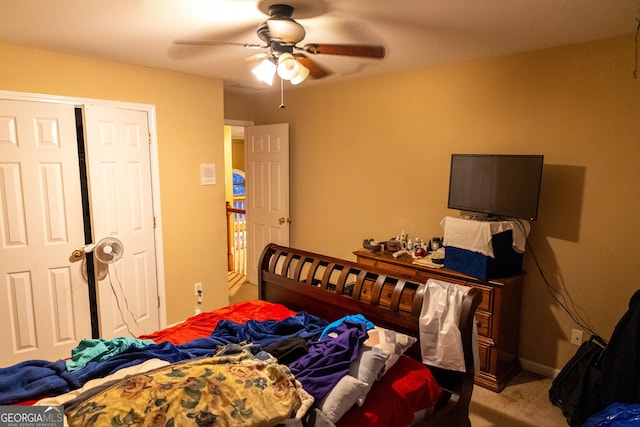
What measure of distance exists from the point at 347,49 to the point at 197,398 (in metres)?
1.77

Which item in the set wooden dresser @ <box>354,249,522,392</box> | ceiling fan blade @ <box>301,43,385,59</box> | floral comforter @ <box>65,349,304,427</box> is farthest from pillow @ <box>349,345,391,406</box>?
ceiling fan blade @ <box>301,43,385,59</box>

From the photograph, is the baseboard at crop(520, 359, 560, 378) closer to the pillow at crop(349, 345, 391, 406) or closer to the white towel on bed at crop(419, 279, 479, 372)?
the white towel on bed at crop(419, 279, 479, 372)

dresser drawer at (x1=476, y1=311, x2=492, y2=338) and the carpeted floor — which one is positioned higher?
dresser drawer at (x1=476, y1=311, x2=492, y2=338)

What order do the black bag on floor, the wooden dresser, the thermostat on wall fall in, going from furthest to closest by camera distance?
the thermostat on wall → the wooden dresser → the black bag on floor

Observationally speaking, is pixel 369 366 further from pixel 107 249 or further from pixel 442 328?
pixel 107 249

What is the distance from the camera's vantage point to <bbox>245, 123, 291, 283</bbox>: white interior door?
4.49 metres

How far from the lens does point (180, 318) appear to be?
374 centimetres

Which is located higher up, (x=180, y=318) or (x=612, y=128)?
(x=612, y=128)

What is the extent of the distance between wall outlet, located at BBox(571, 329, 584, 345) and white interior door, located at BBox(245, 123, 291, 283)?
2.91 meters

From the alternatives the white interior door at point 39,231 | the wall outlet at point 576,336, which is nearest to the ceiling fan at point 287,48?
the white interior door at point 39,231

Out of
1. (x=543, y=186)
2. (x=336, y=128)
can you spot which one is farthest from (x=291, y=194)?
(x=543, y=186)

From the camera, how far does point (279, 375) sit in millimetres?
1472

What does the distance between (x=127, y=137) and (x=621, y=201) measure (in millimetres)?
3715

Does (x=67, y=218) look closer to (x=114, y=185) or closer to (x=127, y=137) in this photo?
(x=114, y=185)
